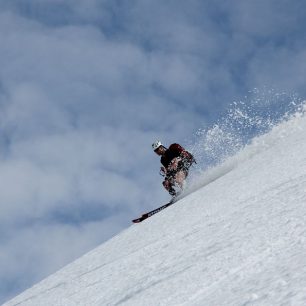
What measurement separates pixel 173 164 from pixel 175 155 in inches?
11.5

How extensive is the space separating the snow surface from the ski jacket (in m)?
5.14

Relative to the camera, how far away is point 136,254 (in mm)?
5062

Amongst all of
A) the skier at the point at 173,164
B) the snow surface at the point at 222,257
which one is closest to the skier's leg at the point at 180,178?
the skier at the point at 173,164

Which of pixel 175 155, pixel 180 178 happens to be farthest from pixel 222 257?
pixel 175 155

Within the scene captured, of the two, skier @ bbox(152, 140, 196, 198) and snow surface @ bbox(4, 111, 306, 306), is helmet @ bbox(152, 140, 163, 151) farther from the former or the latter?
snow surface @ bbox(4, 111, 306, 306)

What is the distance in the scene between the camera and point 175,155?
12250mm

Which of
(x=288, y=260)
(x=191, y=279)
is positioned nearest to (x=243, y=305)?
(x=288, y=260)

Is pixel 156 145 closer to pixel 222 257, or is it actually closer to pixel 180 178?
pixel 180 178

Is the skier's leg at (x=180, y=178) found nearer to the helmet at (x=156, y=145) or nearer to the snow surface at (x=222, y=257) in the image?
the helmet at (x=156, y=145)

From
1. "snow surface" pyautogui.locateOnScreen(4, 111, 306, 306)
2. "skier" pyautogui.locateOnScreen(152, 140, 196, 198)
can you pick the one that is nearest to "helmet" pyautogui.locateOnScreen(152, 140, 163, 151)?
"skier" pyautogui.locateOnScreen(152, 140, 196, 198)

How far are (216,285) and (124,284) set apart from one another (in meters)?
1.33

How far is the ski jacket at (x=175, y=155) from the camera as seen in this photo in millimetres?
12102

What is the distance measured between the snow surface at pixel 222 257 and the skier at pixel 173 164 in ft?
16.5

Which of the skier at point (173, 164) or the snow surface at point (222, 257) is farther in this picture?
the skier at point (173, 164)
